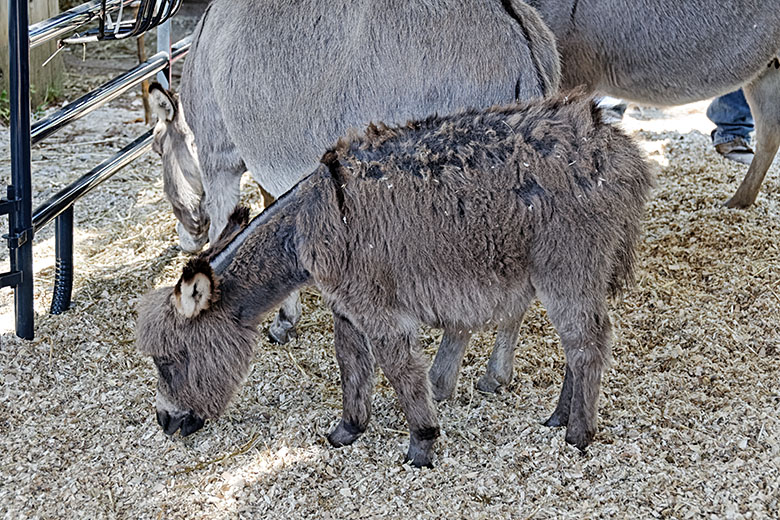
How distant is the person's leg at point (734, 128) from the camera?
546 centimetres

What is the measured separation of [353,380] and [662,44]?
7.01 feet

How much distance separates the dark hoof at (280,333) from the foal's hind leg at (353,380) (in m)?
0.77

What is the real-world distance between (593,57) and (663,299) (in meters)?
1.15

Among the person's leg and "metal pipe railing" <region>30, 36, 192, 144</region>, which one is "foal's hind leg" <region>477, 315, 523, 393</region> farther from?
the person's leg

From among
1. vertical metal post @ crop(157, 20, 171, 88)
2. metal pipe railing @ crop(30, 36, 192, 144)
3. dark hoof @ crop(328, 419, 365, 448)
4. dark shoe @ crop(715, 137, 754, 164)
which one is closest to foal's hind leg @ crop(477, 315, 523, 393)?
dark hoof @ crop(328, 419, 365, 448)

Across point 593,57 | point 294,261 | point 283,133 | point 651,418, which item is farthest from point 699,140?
point 294,261

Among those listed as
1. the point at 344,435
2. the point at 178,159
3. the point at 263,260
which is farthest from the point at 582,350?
the point at 178,159

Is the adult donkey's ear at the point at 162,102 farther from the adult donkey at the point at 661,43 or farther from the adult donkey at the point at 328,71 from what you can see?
the adult donkey at the point at 661,43

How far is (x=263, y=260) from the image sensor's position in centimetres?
274

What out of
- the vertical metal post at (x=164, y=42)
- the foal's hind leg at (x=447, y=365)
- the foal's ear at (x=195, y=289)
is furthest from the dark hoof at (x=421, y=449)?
the vertical metal post at (x=164, y=42)

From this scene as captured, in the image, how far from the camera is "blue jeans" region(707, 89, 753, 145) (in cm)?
546

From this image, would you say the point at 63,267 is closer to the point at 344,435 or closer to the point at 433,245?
the point at 344,435

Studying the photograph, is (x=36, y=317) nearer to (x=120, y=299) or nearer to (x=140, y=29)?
(x=120, y=299)

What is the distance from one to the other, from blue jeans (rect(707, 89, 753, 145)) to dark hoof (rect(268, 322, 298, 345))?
329 cm
